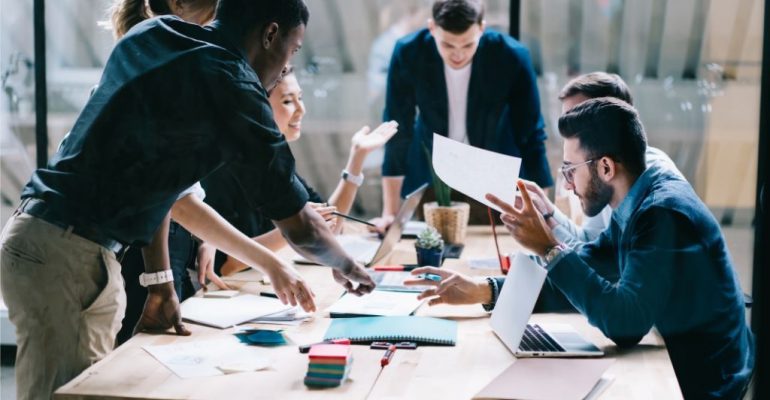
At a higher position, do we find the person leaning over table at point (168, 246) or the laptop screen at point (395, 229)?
the person leaning over table at point (168, 246)

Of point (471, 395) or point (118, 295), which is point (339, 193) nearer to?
point (118, 295)

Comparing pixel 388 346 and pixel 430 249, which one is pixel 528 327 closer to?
pixel 388 346

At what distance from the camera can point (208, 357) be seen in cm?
169

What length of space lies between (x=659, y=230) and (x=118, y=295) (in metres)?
1.06

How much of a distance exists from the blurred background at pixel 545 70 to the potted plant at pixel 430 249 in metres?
0.92

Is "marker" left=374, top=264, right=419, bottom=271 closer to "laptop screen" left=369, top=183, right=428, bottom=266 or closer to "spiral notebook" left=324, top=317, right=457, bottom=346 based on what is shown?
"laptop screen" left=369, top=183, right=428, bottom=266

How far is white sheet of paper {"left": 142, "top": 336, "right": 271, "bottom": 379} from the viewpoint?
161 centimetres

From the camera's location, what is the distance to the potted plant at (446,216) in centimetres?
298

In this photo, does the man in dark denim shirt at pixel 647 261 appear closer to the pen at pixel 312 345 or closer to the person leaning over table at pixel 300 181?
the pen at pixel 312 345

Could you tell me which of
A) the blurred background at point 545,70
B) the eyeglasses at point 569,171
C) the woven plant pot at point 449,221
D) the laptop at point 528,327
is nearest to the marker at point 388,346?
the laptop at point 528,327

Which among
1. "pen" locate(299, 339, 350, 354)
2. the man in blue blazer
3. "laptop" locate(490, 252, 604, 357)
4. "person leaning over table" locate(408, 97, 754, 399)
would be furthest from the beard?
the man in blue blazer

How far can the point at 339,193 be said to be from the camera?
301cm

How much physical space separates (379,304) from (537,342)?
1.45ft

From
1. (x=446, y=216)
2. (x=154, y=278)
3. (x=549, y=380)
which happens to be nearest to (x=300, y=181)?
(x=446, y=216)
